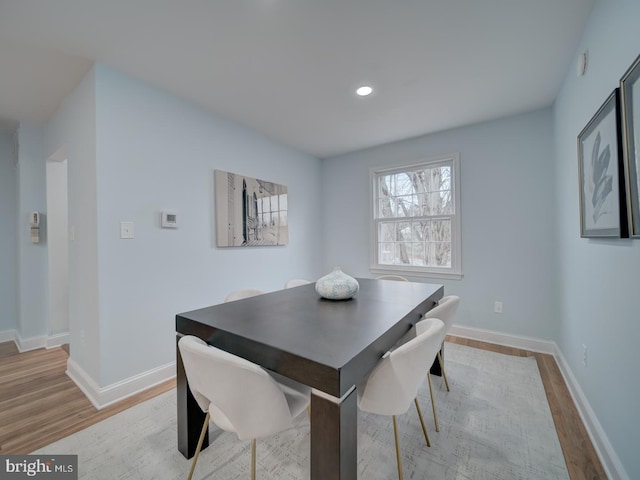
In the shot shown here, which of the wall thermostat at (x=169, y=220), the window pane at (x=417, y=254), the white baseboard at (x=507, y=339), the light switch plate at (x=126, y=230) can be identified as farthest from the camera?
the window pane at (x=417, y=254)

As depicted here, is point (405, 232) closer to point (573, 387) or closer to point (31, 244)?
point (573, 387)

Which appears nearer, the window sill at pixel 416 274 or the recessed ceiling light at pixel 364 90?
the recessed ceiling light at pixel 364 90

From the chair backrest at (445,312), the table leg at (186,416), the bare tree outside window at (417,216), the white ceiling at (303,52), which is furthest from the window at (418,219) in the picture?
the table leg at (186,416)

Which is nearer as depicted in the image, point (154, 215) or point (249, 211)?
point (154, 215)

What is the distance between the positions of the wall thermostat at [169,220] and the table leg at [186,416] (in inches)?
48.0

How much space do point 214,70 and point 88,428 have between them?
2.58 meters

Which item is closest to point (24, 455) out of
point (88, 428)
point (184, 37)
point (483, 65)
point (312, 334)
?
point (88, 428)

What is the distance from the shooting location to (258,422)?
1004 mm

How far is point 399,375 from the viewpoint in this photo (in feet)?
3.54

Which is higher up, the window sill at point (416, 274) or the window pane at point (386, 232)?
the window pane at point (386, 232)

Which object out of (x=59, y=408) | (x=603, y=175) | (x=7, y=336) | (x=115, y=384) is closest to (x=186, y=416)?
(x=115, y=384)

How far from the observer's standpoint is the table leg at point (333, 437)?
86 centimetres

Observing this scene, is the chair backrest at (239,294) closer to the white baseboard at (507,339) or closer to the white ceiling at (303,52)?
the white ceiling at (303,52)

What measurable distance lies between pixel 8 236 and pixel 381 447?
4500mm
